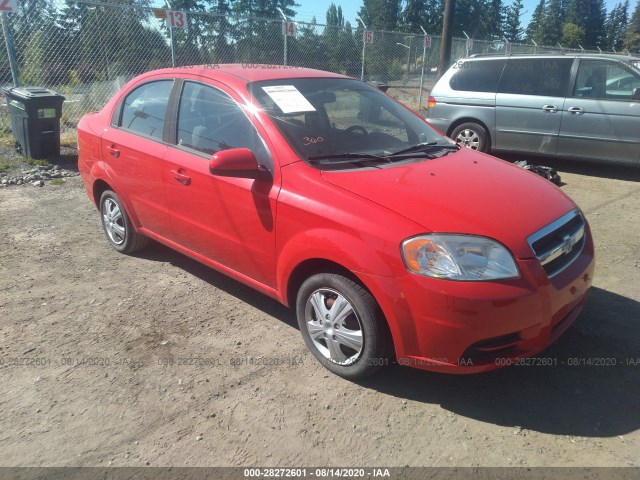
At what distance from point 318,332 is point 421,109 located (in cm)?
1315

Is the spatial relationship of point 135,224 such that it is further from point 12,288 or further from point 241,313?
point 241,313

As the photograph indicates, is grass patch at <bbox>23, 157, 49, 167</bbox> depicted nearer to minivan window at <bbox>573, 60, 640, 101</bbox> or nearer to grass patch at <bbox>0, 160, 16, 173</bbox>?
grass patch at <bbox>0, 160, 16, 173</bbox>

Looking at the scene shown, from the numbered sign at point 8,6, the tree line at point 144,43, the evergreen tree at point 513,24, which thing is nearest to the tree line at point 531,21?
the evergreen tree at point 513,24

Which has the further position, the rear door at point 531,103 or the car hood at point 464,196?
the rear door at point 531,103

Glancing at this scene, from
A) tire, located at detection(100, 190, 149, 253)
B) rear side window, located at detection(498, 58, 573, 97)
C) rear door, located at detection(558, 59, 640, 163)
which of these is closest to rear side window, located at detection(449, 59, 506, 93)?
rear side window, located at detection(498, 58, 573, 97)

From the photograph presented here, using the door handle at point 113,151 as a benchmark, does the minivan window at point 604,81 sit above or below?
above

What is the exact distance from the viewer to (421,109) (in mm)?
15086

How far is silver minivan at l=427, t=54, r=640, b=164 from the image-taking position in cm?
707

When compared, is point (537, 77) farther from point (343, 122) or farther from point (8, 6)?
point (8, 6)

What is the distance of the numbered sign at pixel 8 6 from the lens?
25.4ft

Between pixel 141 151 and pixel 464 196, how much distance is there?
2530 millimetres

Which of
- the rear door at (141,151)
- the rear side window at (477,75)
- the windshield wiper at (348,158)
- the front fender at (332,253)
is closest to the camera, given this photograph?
the front fender at (332,253)

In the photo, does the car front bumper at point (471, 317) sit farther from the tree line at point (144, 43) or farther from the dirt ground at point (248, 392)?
the tree line at point (144, 43)

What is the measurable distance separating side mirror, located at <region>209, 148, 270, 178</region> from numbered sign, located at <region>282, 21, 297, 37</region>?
9.11 meters
